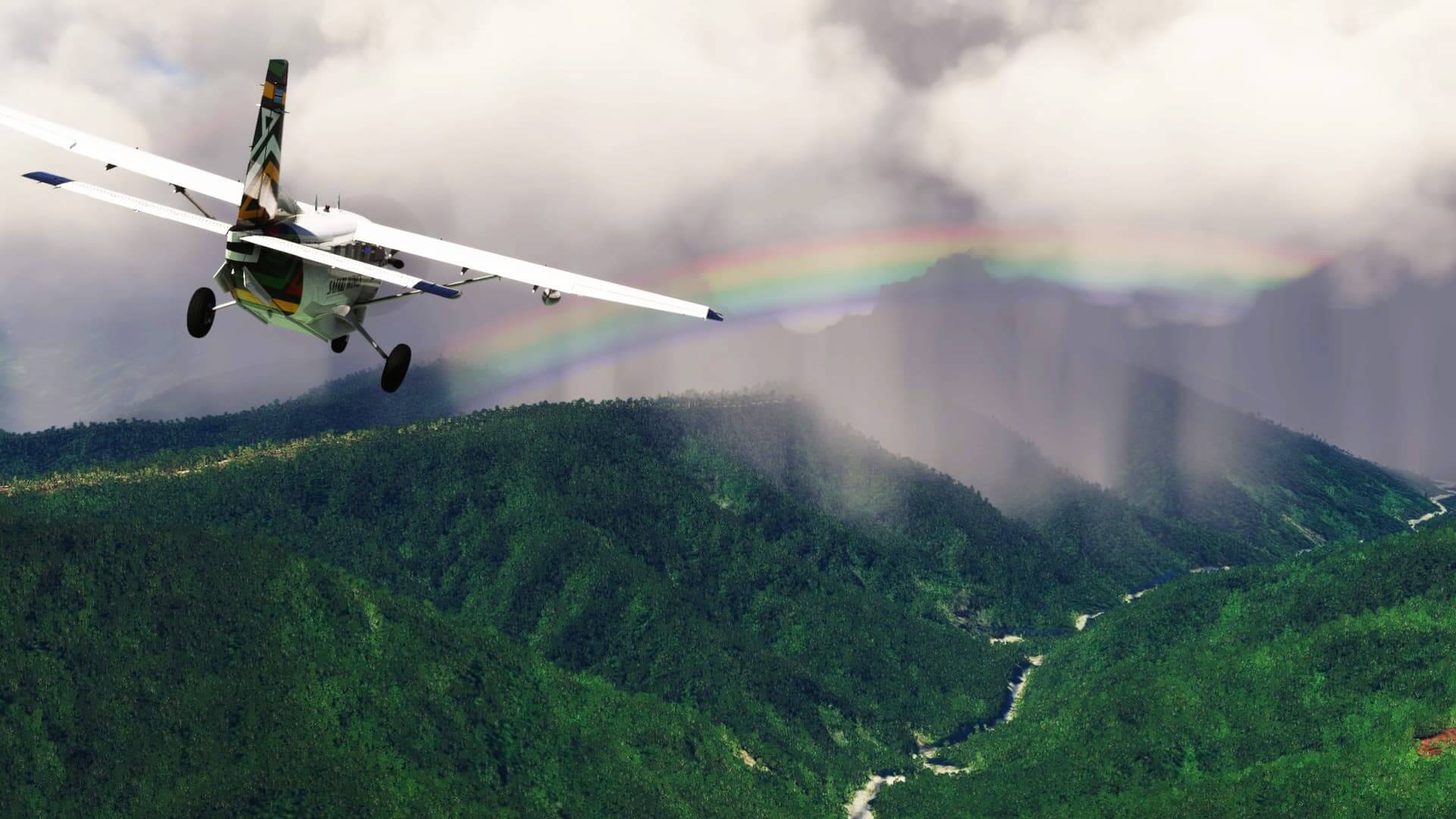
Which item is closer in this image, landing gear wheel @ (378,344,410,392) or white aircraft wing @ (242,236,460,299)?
white aircraft wing @ (242,236,460,299)

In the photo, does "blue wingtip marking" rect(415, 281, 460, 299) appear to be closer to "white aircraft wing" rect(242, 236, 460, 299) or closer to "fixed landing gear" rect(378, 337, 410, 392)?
"white aircraft wing" rect(242, 236, 460, 299)

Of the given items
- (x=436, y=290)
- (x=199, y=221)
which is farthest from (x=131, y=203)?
(x=436, y=290)

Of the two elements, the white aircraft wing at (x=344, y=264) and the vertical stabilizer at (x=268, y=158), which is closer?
the white aircraft wing at (x=344, y=264)

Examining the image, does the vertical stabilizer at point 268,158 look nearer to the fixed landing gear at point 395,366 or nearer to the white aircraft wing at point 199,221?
the white aircraft wing at point 199,221

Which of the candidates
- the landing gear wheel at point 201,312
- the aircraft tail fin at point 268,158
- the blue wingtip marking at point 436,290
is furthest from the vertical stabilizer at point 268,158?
the blue wingtip marking at point 436,290

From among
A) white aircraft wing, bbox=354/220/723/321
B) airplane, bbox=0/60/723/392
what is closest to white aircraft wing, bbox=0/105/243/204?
airplane, bbox=0/60/723/392
